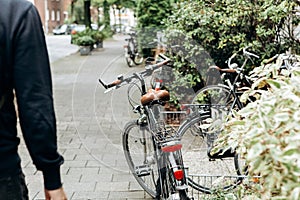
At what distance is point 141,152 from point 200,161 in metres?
0.61

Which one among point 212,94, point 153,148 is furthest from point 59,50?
point 153,148

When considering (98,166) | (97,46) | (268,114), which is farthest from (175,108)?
(97,46)

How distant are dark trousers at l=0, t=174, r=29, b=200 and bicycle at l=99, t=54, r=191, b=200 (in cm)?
132

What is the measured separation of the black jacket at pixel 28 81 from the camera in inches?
62.6

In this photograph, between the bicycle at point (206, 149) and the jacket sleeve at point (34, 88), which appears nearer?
the jacket sleeve at point (34, 88)

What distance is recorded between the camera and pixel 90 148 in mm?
5559

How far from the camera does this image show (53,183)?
170 cm

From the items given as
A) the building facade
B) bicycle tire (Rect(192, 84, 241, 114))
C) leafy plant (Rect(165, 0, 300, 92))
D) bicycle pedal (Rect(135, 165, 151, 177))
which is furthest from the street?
the building facade

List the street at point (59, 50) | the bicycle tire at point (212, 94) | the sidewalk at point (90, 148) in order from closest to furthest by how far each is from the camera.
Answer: the sidewalk at point (90, 148)
the bicycle tire at point (212, 94)
the street at point (59, 50)

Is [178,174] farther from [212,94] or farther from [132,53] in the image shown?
[132,53]

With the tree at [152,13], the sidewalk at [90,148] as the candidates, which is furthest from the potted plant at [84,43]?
the sidewalk at [90,148]

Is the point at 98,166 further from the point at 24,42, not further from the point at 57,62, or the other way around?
the point at 57,62

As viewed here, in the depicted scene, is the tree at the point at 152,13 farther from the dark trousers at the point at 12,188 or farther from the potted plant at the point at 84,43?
the dark trousers at the point at 12,188

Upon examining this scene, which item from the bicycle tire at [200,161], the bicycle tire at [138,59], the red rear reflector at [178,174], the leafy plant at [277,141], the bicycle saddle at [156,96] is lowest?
the bicycle tire at [138,59]
